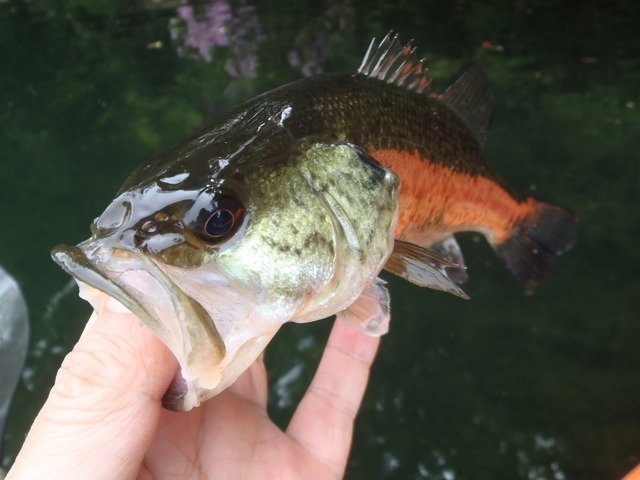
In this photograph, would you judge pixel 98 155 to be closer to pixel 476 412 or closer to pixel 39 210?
pixel 39 210

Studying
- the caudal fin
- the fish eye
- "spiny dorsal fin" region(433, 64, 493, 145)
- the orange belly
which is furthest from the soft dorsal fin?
the fish eye

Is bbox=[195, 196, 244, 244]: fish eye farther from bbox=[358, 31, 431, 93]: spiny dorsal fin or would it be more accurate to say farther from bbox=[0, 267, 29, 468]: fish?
bbox=[0, 267, 29, 468]: fish

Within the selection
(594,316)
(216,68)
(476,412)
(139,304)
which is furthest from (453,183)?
(216,68)

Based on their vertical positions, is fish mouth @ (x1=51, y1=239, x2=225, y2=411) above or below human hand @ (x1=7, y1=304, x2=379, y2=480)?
above

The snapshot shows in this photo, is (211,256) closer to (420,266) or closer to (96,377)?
(96,377)

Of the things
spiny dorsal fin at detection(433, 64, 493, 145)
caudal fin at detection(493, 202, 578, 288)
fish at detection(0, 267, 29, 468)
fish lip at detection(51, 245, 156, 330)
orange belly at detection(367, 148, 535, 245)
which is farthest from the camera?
fish at detection(0, 267, 29, 468)

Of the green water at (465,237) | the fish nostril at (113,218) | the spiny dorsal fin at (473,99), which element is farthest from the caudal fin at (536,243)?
the fish nostril at (113,218)
